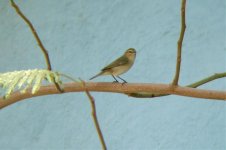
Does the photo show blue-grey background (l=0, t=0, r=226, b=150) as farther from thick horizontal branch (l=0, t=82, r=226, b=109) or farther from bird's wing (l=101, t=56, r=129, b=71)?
thick horizontal branch (l=0, t=82, r=226, b=109)

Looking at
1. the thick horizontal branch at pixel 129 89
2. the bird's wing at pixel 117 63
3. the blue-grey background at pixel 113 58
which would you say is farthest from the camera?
the blue-grey background at pixel 113 58

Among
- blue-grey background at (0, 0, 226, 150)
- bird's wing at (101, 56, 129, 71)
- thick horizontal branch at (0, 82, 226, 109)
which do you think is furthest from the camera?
blue-grey background at (0, 0, 226, 150)

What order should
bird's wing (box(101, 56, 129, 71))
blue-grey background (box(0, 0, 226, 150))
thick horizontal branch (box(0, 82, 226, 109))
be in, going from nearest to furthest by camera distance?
thick horizontal branch (box(0, 82, 226, 109))
bird's wing (box(101, 56, 129, 71))
blue-grey background (box(0, 0, 226, 150))

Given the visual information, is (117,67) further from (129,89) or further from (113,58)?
(129,89)

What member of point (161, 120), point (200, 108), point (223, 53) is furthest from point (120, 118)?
point (223, 53)

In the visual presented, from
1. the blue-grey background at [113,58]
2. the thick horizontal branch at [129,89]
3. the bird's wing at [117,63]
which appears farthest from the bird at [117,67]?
the thick horizontal branch at [129,89]

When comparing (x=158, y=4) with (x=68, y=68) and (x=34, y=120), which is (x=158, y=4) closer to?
(x=68, y=68)

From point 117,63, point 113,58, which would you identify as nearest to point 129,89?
point 117,63

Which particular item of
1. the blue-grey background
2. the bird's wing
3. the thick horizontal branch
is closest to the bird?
the bird's wing

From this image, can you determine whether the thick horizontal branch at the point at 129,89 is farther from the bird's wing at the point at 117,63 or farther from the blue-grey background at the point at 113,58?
the blue-grey background at the point at 113,58
